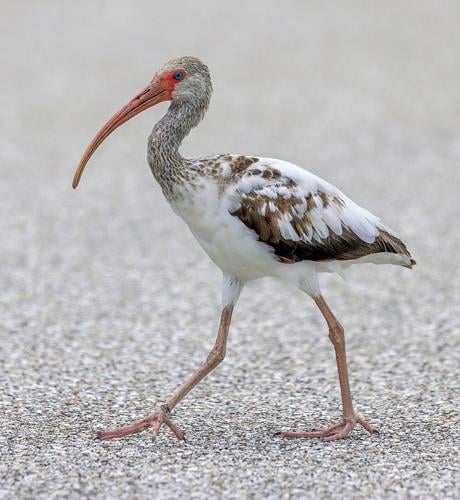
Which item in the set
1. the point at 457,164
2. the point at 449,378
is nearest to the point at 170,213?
the point at 457,164

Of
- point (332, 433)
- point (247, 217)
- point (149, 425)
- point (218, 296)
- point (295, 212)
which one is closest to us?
point (247, 217)

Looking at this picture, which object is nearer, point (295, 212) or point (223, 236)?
point (223, 236)

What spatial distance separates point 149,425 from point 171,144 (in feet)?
5.98

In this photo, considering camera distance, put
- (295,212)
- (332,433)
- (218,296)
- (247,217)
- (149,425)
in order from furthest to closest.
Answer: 1. (218,296)
2. (332,433)
3. (149,425)
4. (295,212)
5. (247,217)

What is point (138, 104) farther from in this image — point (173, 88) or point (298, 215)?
point (298, 215)

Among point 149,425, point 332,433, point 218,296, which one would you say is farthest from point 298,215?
point 218,296

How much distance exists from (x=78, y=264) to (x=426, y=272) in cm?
413

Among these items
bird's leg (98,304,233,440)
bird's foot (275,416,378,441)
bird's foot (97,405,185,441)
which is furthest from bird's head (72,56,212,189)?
bird's foot (275,416,378,441)

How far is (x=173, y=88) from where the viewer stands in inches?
275

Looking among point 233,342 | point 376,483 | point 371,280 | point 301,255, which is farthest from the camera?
point 371,280

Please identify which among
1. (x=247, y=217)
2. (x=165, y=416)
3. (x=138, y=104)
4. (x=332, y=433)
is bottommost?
(x=332, y=433)

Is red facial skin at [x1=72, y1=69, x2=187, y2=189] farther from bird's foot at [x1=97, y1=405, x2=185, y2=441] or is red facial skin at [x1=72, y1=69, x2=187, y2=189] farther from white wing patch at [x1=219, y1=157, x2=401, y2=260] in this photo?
bird's foot at [x1=97, y1=405, x2=185, y2=441]

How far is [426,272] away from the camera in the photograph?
12.4 meters

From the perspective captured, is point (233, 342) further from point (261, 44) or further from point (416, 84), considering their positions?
point (261, 44)
